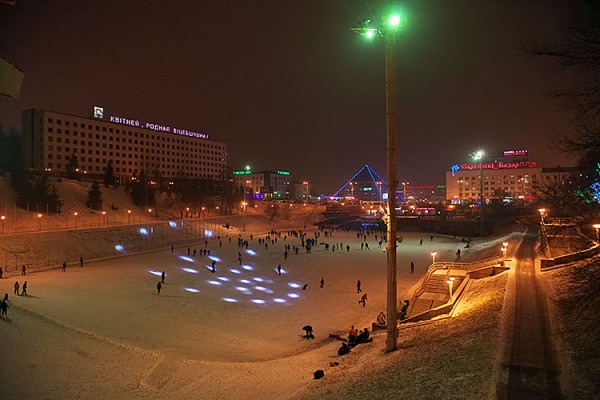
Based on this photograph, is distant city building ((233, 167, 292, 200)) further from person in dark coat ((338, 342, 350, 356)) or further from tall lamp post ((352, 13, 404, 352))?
tall lamp post ((352, 13, 404, 352))

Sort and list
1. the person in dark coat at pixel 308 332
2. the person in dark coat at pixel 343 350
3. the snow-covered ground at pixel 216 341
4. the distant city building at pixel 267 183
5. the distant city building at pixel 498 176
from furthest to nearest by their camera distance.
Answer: the distant city building at pixel 267 183
the distant city building at pixel 498 176
the person in dark coat at pixel 308 332
the person in dark coat at pixel 343 350
the snow-covered ground at pixel 216 341

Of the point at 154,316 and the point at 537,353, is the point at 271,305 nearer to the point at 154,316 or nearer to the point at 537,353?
the point at 154,316

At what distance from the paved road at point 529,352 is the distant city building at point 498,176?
110 metres

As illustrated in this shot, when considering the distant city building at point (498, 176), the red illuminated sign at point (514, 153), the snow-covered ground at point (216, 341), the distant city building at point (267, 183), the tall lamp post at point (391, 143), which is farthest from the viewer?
the distant city building at point (267, 183)

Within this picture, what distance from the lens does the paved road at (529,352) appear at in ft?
26.9

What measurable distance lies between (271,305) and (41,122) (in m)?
87.4

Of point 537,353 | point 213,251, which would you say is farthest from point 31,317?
point 213,251

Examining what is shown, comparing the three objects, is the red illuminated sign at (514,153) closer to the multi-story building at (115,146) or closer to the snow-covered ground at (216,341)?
the multi-story building at (115,146)

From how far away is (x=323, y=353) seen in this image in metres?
15.8

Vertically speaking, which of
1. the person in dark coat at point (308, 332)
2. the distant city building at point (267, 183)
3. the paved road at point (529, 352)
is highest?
the distant city building at point (267, 183)

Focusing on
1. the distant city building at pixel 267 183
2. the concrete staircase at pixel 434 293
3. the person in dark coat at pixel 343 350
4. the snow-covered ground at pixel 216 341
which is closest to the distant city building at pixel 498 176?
the distant city building at pixel 267 183

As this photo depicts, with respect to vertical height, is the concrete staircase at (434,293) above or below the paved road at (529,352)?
below

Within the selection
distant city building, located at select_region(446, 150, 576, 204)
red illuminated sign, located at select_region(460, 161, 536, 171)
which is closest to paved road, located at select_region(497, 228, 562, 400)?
distant city building, located at select_region(446, 150, 576, 204)

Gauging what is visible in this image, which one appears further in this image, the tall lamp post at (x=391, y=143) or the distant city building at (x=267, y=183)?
the distant city building at (x=267, y=183)
